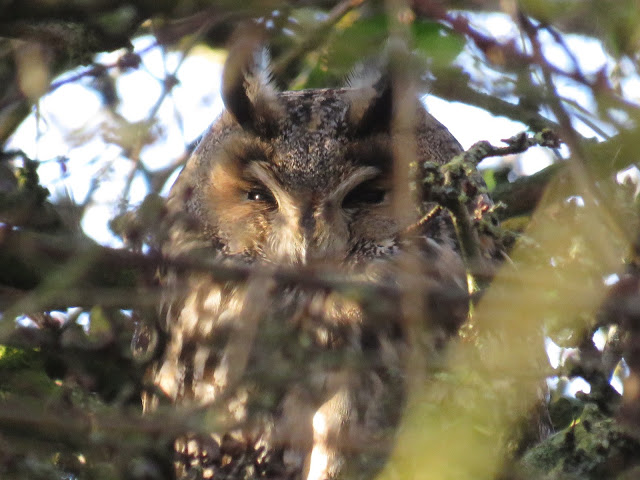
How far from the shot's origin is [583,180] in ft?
4.11

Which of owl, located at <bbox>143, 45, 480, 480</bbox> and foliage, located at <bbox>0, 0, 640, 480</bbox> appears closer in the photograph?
foliage, located at <bbox>0, 0, 640, 480</bbox>

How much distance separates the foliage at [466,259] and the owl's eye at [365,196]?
1.40 feet

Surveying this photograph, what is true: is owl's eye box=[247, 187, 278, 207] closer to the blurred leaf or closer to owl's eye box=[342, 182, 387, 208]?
owl's eye box=[342, 182, 387, 208]

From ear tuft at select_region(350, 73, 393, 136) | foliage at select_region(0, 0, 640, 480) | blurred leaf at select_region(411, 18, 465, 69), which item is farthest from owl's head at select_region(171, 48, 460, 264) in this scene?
blurred leaf at select_region(411, 18, 465, 69)

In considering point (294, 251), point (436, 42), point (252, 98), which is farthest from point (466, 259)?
point (252, 98)

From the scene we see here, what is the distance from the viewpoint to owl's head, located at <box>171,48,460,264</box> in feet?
7.66

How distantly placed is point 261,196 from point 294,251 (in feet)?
0.74

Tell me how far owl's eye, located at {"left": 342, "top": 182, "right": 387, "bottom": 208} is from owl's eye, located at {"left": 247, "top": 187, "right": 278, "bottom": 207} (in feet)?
0.61

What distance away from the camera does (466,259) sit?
1.60 m

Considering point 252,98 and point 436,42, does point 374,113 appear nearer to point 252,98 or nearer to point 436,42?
point 252,98

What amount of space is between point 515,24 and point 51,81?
54.6 inches

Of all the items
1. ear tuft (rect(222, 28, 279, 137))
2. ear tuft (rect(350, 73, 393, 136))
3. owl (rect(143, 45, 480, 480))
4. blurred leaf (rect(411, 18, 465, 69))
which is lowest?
owl (rect(143, 45, 480, 480))

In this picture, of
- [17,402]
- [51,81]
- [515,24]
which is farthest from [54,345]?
[515,24]

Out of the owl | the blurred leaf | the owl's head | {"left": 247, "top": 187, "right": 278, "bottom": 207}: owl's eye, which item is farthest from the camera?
{"left": 247, "top": 187, "right": 278, "bottom": 207}: owl's eye
